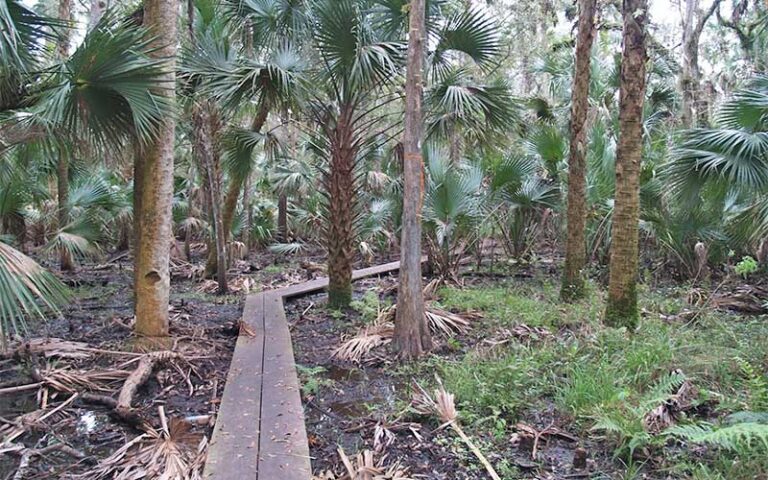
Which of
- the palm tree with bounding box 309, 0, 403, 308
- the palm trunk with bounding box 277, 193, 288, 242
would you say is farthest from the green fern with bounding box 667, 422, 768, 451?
the palm trunk with bounding box 277, 193, 288, 242

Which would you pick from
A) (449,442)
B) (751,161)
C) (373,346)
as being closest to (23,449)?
(449,442)

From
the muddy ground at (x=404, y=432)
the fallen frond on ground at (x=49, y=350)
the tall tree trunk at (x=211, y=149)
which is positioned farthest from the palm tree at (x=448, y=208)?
the fallen frond on ground at (x=49, y=350)

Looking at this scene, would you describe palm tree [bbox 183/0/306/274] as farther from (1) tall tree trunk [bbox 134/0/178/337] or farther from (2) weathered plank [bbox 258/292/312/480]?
(2) weathered plank [bbox 258/292/312/480]

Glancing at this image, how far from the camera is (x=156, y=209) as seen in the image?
5344 mm

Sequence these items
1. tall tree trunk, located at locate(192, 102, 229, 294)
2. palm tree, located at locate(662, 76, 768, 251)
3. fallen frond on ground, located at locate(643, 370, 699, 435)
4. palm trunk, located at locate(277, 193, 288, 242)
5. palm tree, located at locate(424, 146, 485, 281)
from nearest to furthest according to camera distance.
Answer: fallen frond on ground, located at locate(643, 370, 699, 435)
palm tree, located at locate(662, 76, 768, 251)
tall tree trunk, located at locate(192, 102, 229, 294)
palm tree, located at locate(424, 146, 485, 281)
palm trunk, located at locate(277, 193, 288, 242)

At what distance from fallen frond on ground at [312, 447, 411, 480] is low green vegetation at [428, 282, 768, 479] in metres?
0.83

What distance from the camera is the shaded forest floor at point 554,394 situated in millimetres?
3285

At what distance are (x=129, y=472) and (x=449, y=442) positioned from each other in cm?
194

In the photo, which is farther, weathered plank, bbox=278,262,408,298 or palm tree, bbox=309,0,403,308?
weathered plank, bbox=278,262,408,298

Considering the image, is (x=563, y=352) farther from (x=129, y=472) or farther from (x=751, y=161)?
(x=129, y=472)

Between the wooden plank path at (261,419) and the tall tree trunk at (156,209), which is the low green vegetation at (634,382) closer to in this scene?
the wooden plank path at (261,419)

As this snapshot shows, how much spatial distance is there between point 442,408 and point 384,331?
2267 millimetres

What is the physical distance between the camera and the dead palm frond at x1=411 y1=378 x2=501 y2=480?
3.55m

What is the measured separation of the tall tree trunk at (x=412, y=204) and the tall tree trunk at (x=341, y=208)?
6.57ft
